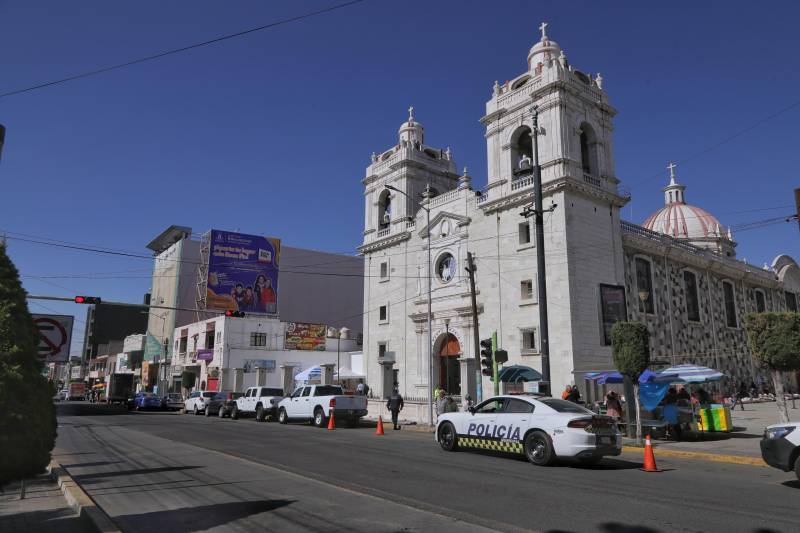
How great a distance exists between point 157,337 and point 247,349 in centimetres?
2732

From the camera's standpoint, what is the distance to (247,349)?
49.3m

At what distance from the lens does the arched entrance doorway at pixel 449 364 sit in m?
34.8

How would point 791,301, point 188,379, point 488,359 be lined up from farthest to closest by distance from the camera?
point 791,301, point 188,379, point 488,359

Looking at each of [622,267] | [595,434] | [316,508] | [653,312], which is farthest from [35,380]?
[653,312]

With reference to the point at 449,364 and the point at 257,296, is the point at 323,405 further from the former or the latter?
the point at 257,296

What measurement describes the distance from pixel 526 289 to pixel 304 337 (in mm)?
27206

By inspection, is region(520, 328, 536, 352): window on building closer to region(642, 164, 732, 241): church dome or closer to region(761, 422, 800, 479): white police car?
region(761, 422, 800, 479): white police car

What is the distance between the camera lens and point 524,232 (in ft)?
102

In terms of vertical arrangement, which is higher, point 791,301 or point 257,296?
point 257,296

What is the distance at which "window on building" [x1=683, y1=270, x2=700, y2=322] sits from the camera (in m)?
38.2

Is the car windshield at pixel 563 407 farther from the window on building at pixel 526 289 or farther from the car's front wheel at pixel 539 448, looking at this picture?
the window on building at pixel 526 289

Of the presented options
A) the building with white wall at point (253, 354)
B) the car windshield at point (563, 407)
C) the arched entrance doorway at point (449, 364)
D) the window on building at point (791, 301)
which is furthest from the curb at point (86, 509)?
the window on building at point (791, 301)

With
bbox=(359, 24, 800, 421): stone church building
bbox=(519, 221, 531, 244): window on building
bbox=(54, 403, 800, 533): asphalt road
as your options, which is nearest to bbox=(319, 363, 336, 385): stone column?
bbox=(359, 24, 800, 421): stone church building

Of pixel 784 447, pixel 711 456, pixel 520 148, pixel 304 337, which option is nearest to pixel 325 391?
pixel 711 456
